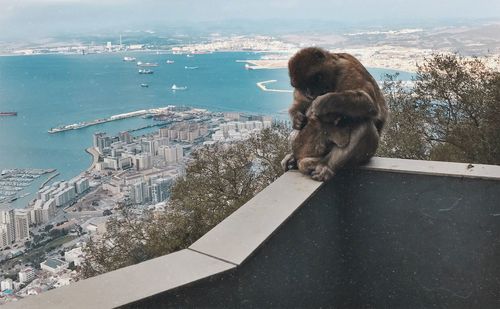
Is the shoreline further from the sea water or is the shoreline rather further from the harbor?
the harbor

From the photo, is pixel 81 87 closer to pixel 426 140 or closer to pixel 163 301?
pixel 426 140

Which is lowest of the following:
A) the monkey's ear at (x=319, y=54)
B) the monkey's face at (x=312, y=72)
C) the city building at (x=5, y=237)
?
the city building at (x=5, y=237)

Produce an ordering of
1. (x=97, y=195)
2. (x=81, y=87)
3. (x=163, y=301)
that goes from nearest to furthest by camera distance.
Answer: (x=163, y=301) → (x=97, y=195) → (x=81, y=87)

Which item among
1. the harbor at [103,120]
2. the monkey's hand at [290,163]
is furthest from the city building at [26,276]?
the harbor at [103,120]

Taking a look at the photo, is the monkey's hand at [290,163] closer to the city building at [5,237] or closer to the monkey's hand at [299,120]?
the monkey's hand at [299,120]

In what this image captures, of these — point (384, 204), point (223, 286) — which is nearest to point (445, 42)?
point (384, 204)

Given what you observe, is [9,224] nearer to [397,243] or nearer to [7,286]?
[7,286]

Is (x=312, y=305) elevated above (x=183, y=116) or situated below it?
above
